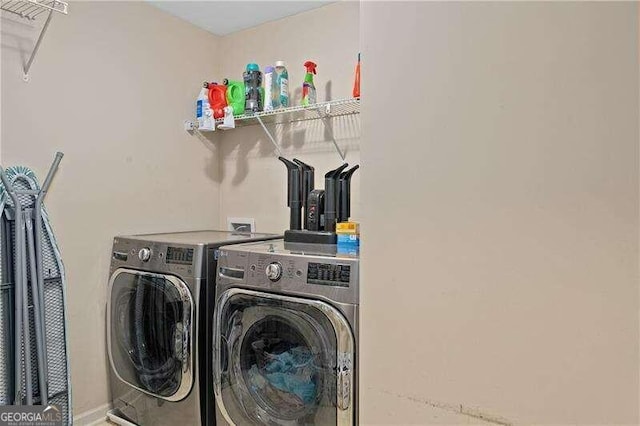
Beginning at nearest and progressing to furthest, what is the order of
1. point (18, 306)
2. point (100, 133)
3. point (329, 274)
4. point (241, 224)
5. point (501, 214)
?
point (501, 214) < point (329, 274) < point (18, 306) < point (100, 133) < point (241, 224)

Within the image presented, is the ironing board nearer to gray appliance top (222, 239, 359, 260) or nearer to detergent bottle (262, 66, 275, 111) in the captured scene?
gray appliance top (222, 239, 359, 260)

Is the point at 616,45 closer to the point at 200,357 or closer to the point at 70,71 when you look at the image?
the point at 200,357

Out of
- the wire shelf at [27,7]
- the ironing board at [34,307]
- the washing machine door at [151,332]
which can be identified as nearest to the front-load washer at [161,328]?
the washing machine door at [151,332]

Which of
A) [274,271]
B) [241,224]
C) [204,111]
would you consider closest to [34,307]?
[274,271]

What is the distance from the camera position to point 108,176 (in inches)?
87.1

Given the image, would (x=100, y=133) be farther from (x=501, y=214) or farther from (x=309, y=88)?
(x=501, y=214)

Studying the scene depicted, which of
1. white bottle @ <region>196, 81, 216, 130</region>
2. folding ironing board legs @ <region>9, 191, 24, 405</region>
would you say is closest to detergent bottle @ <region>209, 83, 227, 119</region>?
white bottle @ <region>196, 81, 216, 130</region>

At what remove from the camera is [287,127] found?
2574 millimetres

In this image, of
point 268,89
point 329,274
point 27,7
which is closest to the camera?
point 329,274

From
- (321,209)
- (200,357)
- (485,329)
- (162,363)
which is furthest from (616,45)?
(162,363)

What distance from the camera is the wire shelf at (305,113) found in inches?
84.4

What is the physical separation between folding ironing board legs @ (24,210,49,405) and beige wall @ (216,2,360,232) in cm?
121

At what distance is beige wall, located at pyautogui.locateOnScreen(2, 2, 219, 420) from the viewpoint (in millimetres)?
1935

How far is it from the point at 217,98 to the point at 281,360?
1614 mm
